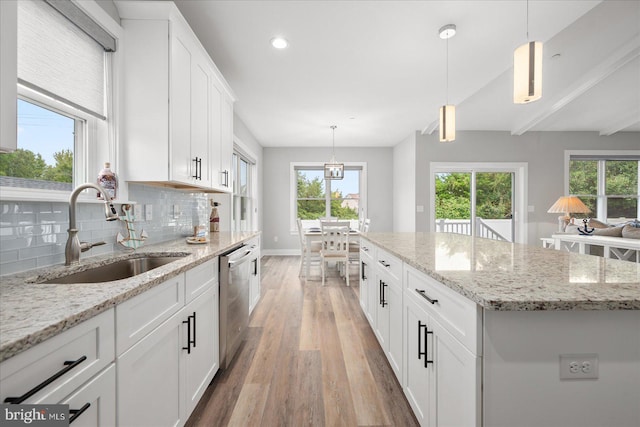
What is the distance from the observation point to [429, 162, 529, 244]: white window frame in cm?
579

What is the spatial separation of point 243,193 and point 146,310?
15.7ft

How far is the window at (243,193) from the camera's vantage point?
495cm

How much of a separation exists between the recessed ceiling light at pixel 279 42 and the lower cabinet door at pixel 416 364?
248 centimetres

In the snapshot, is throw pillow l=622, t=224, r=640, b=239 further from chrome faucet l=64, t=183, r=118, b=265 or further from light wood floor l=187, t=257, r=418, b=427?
chrome faucet l=64, t=183, r=118, b=265

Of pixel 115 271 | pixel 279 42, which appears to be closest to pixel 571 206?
pixel 279 42

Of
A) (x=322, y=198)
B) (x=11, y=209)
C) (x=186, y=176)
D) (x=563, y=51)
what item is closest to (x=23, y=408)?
(x=11, y=209)

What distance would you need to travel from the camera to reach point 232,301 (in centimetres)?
204

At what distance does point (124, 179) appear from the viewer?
186cm

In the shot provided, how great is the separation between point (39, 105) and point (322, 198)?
596 centimetres

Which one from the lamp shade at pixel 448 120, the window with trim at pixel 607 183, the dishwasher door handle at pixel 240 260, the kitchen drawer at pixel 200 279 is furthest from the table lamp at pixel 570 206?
the kitchen drawer at pixel 200 279

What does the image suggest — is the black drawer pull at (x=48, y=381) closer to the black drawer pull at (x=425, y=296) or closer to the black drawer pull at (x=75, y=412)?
the black drawer pull at (x=75, y=412)

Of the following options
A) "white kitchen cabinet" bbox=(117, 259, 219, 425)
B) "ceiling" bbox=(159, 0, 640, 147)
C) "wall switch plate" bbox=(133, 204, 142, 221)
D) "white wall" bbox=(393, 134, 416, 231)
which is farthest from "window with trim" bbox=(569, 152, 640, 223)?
"wall switch plate" bbox=(133, 204, 142, 221)

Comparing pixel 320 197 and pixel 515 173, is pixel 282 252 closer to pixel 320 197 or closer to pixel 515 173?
pixel 320 197

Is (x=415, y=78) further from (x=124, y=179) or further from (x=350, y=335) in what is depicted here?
(x=124, y=179)
